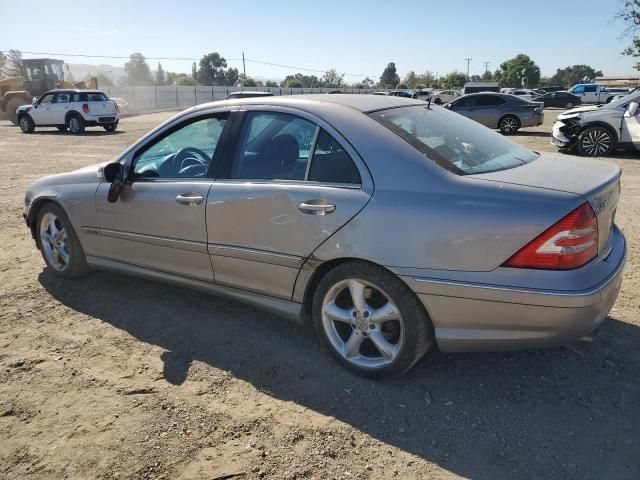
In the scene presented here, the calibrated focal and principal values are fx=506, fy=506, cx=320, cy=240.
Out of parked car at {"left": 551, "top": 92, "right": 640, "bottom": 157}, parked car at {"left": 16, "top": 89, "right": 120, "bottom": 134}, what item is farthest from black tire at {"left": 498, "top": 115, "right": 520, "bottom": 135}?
parked car at {"left": 16, "top": 89, "right": 120, "bottom": 134}

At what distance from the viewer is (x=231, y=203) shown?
3.21 m

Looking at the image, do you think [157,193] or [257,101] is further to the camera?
[157,193]

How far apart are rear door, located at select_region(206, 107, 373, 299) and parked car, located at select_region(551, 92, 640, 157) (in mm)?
10311

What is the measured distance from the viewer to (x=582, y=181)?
2.66m

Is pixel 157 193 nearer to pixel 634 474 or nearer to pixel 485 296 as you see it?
pixel 485 296

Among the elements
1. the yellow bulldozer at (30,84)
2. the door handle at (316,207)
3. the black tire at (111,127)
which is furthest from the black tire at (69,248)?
the yellow bulldozer at (30,84)

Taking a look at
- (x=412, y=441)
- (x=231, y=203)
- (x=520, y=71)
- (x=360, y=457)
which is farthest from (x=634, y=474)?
(x=520, y=71)

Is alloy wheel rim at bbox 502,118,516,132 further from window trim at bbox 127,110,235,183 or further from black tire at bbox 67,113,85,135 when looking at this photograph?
window trim at bbox 127,110,235,183

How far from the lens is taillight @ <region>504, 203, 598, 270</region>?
7.70 ft

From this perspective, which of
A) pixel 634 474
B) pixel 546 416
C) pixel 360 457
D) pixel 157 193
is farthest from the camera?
pixel 157 193

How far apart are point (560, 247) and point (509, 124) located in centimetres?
1707

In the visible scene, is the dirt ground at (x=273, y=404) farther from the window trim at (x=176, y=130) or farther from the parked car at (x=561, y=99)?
the parked car at (x=561, y=99)

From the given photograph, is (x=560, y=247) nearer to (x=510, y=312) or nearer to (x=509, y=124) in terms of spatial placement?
(x=510, y=312)

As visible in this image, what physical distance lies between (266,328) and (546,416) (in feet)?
6.13
